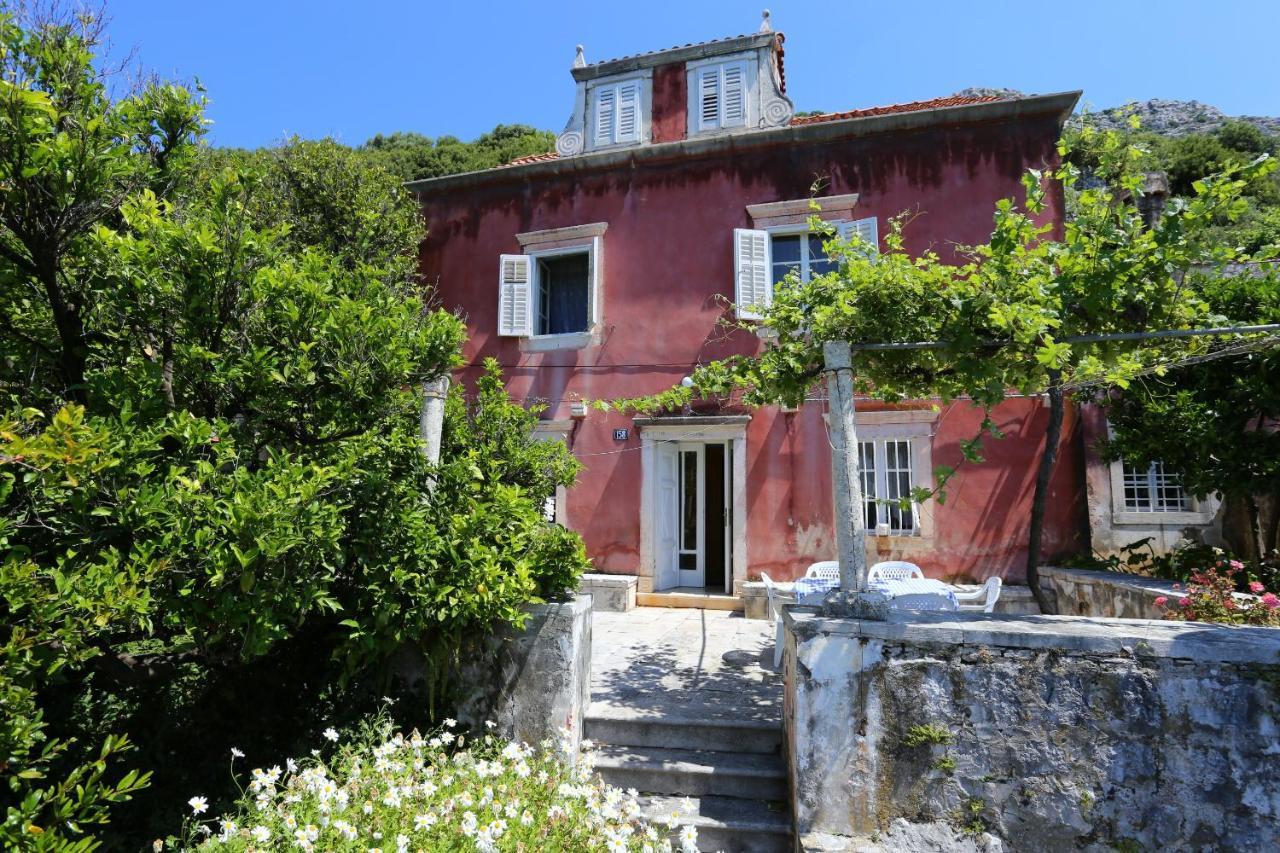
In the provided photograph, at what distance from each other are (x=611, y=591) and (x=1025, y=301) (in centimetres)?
608

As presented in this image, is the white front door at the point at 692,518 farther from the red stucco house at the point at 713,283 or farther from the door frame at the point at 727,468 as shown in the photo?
the door frame at the point at 727,468

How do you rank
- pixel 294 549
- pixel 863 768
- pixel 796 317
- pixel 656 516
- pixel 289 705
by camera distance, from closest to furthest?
pixel 294 549, pixel 863 768, pixel 289 705, pixel 796 317, pixel 656 516

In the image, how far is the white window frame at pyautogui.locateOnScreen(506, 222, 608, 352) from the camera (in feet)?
31.0

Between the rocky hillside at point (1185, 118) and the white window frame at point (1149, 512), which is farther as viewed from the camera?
the rocky hillside at point (1185, 118)

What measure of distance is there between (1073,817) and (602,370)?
23.9ft

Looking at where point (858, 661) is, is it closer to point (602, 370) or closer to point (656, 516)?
point (656, 516)

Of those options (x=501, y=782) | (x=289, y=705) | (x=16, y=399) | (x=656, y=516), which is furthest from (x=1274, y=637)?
(x=656, y=516)

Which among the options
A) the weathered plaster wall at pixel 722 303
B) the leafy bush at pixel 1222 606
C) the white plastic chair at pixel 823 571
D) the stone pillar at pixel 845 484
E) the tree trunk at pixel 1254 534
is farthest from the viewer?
the weathered plaster wall at pixel 722 303

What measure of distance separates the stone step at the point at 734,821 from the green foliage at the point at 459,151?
2161cm

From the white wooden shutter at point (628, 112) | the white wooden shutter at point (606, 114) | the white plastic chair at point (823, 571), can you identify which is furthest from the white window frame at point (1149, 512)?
the white wooden shutter at point (606, 114)

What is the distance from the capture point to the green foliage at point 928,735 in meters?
3.21

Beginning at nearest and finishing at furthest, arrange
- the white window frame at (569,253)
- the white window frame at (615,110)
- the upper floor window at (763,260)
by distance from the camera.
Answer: the upper floor window at (763,260) < the white window frame at (569,253) < the white window frame at (615,110)

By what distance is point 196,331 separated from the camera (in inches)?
120

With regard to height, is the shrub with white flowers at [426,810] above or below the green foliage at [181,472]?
below
